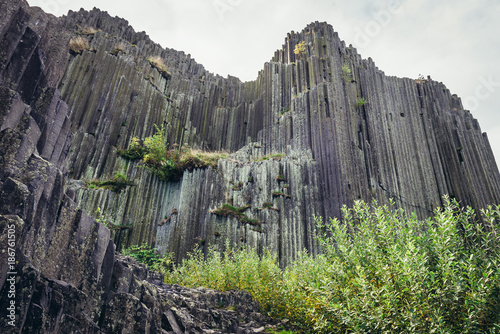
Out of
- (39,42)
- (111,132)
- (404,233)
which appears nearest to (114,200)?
(111,132)

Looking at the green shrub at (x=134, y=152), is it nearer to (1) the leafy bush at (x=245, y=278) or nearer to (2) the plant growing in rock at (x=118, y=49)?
(2) the plant growing in rock at (x=118, y=49)

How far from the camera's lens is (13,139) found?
14.0ft

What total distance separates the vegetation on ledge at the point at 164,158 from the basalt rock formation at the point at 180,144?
21.3 inches

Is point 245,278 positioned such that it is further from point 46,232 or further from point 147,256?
point 147,256

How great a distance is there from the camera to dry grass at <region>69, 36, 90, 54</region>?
24.0 meters

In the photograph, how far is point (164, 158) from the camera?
67.6 ft

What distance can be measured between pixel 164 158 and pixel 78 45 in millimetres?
11485

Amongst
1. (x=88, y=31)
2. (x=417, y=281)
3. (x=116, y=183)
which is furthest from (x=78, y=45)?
(x=417, y=281)

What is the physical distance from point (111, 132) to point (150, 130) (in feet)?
8.90

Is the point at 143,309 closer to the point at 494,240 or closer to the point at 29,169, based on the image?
the point at 29,169

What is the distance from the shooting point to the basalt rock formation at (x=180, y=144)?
14.0ft

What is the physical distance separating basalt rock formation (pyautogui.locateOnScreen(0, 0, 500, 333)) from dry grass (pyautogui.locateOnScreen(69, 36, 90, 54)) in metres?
0.26

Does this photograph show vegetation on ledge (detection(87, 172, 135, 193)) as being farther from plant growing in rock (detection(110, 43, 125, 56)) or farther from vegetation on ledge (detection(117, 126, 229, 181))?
plant growing in rock (detection(110, 43, 125, 56))

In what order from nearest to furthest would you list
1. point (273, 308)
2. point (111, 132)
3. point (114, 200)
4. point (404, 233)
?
point (404, 233) < point (273, 308) < point (114, 200) < point (111, 132)
